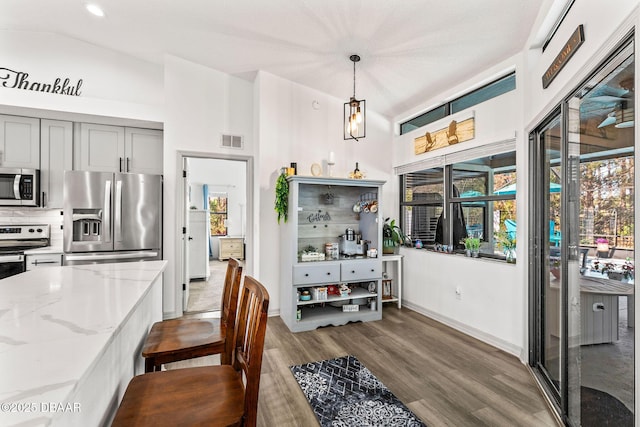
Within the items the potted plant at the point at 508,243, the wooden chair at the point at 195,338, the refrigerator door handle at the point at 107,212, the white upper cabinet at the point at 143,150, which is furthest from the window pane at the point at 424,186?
the refrigerator door handle at the point at 107,212

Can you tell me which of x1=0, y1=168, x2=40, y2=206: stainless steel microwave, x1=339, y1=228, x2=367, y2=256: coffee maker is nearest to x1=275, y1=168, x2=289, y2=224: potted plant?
x1=339, y1=228, x2=367, y2=256: coffee maker

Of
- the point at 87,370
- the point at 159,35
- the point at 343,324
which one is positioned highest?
→ the point at 159,35

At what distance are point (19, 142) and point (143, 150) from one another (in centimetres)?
128

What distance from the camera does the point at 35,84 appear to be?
3531mm

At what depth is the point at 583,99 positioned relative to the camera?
1.77 meters

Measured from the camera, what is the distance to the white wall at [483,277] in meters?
2.86

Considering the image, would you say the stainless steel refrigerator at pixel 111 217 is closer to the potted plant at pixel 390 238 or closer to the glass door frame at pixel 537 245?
the potted plant at pixel 390 238

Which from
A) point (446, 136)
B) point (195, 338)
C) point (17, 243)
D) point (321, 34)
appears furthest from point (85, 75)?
point (446, 136)

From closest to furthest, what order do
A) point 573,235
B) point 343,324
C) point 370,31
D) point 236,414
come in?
1. point 236,414
2. point 573,235
3. point 370,31
4. point 343,324

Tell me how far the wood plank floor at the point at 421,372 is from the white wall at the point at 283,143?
0.94 meters

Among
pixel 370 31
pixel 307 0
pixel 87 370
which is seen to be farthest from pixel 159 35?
pixel 87 370

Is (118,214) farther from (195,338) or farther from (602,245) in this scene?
(602,245)

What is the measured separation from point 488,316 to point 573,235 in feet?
5.09

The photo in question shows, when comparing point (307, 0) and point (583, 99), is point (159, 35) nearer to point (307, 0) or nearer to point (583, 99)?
point (307, 0)
